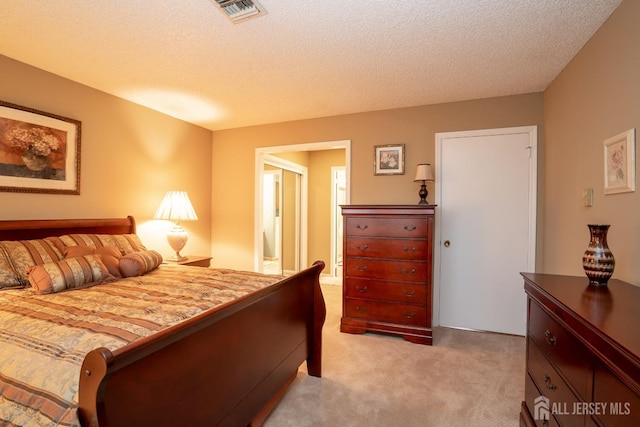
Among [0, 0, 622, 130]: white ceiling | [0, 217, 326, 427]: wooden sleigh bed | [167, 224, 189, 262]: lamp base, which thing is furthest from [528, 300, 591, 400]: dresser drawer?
[167, 224, 189, 262]: lamp base

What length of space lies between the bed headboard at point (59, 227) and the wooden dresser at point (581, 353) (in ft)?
11.3

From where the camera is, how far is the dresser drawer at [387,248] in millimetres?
2949

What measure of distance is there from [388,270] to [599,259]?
1784 mm

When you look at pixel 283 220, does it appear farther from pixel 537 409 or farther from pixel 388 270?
pixel 537 409

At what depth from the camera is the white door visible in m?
3.10

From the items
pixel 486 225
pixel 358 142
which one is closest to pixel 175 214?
pixel 358 142

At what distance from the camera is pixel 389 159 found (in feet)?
11.6

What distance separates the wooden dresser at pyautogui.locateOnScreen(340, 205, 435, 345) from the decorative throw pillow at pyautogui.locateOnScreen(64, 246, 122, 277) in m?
2.01

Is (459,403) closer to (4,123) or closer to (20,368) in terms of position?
(20,368)

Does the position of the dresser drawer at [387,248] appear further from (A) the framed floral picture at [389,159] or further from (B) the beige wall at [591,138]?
(B) the beige wall at [591,138]

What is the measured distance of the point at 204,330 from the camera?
1241 millimetres

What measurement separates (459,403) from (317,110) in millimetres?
3058


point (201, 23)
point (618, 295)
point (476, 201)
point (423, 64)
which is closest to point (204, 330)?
point (618, 295)

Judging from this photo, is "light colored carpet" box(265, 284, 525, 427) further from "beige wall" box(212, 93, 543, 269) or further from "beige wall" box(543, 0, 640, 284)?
"beige wall" box(212, 93, 543, 269)
